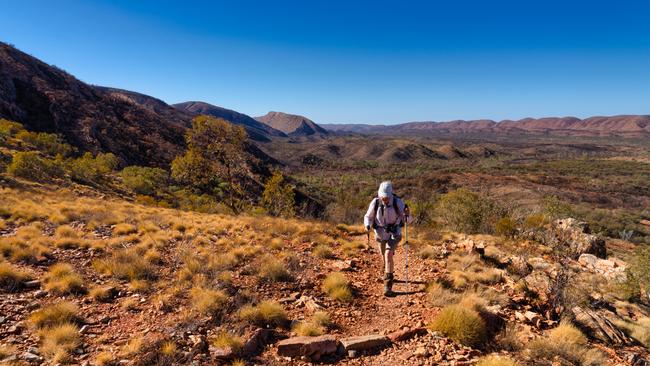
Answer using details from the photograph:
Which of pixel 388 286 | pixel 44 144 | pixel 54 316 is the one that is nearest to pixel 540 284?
pixel 388 286

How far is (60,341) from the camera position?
3988mm

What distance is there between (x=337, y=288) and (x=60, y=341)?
4.13m

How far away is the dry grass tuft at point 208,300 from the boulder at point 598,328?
20.4ft

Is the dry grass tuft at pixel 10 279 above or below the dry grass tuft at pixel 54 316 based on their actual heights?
above

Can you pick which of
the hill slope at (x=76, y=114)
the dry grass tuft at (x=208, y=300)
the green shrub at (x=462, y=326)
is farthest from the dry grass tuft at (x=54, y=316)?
the hill slope at (x=76, y=114)

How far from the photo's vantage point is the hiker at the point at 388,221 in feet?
20.3

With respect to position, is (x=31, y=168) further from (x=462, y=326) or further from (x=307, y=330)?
(x=462, y=326)

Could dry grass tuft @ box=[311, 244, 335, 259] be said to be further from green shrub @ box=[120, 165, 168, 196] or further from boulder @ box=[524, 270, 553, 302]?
green shrub @ box=[120, 165, 168, 196]

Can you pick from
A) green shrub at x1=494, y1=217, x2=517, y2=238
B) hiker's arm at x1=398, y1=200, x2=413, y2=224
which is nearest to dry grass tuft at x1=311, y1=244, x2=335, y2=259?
hiker's arm at x1=398, y1=200, x2=413, y2=224

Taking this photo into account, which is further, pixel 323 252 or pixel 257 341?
pixel 323 252

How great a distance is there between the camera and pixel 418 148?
166125 millimetres

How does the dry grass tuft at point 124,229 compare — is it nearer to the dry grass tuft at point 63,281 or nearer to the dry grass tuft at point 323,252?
the dry grass tuft at point 63,281

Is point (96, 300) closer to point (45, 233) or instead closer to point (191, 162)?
point (45, 233)

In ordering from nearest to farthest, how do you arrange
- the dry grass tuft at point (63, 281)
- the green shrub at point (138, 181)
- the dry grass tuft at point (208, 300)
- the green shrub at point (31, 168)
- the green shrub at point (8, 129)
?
the dry grass tuft at point (208, 300) < the dry grass tuft at point (63, 281) < the green shrub at point (31, 168) < the green shrub at point (138, 181) < the green shrub at point (8, 129)
